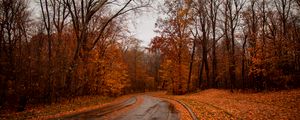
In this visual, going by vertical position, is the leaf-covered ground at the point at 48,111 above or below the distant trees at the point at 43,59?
below

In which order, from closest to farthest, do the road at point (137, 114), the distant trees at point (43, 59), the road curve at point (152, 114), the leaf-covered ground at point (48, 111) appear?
the road curve at point (152, 114) < the road at point (137, 114) < the leaf-covered ground at point (48, 111) < the distant trees at point (43, 59)

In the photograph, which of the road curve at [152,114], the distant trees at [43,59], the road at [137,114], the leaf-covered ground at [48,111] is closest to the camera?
the road curve at [152,114]

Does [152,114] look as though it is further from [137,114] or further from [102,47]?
[102,47]

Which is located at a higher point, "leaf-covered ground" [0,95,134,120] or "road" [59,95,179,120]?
"road" [59,95,179,120]

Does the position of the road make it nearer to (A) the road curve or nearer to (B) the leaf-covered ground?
(A) the road curve

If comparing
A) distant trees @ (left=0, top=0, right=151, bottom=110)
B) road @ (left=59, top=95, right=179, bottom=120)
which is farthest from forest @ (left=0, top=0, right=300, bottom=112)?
road @ (left=59, top=95, right=179, bottom=120)

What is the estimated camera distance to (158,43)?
37062 millimetres

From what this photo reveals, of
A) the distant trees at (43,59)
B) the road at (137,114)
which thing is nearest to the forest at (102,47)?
the distant trees at (43,59)

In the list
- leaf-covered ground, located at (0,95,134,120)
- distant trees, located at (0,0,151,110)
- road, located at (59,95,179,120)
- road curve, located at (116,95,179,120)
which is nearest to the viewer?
road curve, located at (116,95,179,120)

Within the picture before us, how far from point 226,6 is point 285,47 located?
40.4ft

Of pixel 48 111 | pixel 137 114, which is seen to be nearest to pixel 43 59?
pixel 48 111

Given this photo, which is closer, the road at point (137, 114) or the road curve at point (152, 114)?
the road curve at point (152, 114)

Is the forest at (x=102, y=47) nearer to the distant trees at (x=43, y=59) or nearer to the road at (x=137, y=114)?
the distant trees at (x=43, y=59)

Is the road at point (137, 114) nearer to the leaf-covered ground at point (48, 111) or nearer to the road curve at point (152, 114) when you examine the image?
the road curve at point (152, 114)
